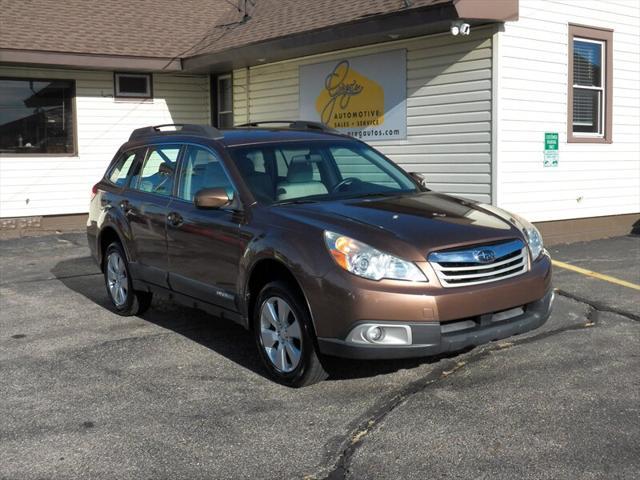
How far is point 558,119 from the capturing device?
10.5 meters

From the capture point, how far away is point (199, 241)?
5648mm

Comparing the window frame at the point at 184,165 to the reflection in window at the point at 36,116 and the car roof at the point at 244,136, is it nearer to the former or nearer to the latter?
the car roof at the point at 244,136

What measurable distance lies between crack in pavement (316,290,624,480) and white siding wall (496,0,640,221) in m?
3.60

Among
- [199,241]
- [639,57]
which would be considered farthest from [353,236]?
[639,57]

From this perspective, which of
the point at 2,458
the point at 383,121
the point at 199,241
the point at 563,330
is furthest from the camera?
the point at 383,121

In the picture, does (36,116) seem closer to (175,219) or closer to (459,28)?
(459,28)

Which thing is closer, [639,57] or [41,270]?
[41,270]

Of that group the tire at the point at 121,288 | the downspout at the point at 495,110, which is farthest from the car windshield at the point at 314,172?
the downspout at the point at 495,110

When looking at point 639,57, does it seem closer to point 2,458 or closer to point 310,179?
point 310,179

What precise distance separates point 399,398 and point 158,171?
3.18m

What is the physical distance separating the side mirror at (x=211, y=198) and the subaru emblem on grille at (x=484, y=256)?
1.85 meters

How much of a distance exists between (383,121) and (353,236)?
23.1ft

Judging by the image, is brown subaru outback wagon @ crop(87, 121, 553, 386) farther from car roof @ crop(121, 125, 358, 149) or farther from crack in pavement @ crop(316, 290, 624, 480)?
crack in pavement @ crop(316, 290, 624, 480)

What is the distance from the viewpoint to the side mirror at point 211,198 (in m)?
5.20
